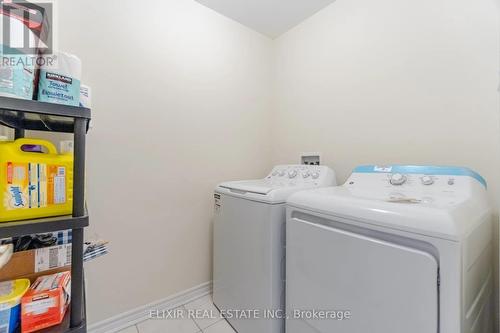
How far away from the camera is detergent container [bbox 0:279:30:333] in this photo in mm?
560

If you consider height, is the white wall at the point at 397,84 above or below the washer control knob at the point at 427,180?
above

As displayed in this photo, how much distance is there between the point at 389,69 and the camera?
53.1 inches

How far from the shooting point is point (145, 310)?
145 centimetres

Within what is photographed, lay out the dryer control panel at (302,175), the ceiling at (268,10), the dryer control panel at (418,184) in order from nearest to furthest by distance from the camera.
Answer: the dryer control panel at (418,184) < the dryer control panel at (302,175) < the ceiling at (268,10)

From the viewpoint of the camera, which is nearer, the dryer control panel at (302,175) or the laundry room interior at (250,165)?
the laundry room interior at (250,165)

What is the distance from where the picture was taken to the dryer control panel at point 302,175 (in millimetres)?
1447

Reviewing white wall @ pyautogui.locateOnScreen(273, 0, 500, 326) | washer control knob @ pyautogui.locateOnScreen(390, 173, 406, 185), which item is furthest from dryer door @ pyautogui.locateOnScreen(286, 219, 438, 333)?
white wall @ pyautogui.locateOnScreen(273, 0, 500, 326)

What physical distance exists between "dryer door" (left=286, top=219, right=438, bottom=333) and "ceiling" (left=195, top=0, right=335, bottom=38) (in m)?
1.64

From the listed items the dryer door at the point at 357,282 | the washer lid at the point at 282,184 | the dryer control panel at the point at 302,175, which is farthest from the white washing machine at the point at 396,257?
the dryer control panel at the point at 302,175

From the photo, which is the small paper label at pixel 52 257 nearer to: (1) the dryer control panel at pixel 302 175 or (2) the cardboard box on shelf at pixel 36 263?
(2) the cardboard box on shelf at pixel 36 263

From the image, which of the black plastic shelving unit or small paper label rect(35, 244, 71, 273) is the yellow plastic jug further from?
small paper label rect(35, 244, 71, 273)

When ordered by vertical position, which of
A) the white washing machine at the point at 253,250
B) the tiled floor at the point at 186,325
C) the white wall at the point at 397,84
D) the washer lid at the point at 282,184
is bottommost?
the tiled floor at the point at 186,325

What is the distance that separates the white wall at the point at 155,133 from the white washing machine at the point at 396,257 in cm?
88

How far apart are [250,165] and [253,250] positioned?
0.94 metres
